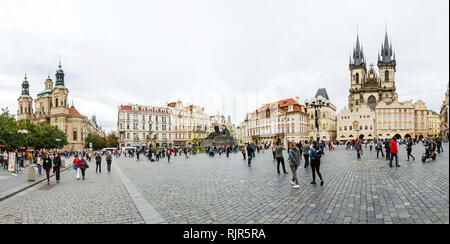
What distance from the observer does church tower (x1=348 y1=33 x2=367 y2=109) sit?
96000mm

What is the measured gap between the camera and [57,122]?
8006 centimetres

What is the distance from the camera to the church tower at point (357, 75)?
315ft

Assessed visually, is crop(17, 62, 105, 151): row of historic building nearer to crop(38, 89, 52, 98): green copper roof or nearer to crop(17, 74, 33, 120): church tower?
crop(38, 89, 52, 98): green copper roof

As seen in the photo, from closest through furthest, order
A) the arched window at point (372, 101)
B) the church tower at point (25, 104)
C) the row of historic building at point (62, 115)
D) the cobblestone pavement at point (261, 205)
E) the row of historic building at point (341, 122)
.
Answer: the cobblestone pavement at point (261, 205)
the row of historic building at point (341, 122)
the row of historic building at point (62, 115)
the arched window at point (372, 101)
the church tower at point (25, 104)

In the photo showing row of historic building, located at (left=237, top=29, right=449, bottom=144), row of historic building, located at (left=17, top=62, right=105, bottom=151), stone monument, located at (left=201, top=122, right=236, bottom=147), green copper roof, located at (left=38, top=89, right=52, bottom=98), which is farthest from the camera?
green copper roof, located at (left=38, top=89, right=52, bottom=98)

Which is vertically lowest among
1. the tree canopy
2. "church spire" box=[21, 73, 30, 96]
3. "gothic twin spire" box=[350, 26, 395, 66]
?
the tree canopy

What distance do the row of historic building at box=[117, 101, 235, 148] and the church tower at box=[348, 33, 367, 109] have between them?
5894 cm

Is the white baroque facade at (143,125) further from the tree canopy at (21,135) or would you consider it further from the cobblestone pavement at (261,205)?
the cobblestone pavement at (261,205)

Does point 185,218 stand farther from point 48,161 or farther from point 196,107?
point 196,107

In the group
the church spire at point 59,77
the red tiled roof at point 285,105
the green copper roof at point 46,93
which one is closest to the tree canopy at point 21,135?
the church spire at point 59,77

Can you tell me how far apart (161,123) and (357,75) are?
82678mm

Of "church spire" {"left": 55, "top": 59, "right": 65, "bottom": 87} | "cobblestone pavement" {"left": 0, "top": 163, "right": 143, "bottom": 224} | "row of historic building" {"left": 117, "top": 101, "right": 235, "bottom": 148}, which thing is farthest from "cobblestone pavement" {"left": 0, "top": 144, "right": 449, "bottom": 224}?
"church spire" {"left": 55, "top": 59, "right": 65, "bottom": 87}

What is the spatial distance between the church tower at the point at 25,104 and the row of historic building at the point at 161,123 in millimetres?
48215
